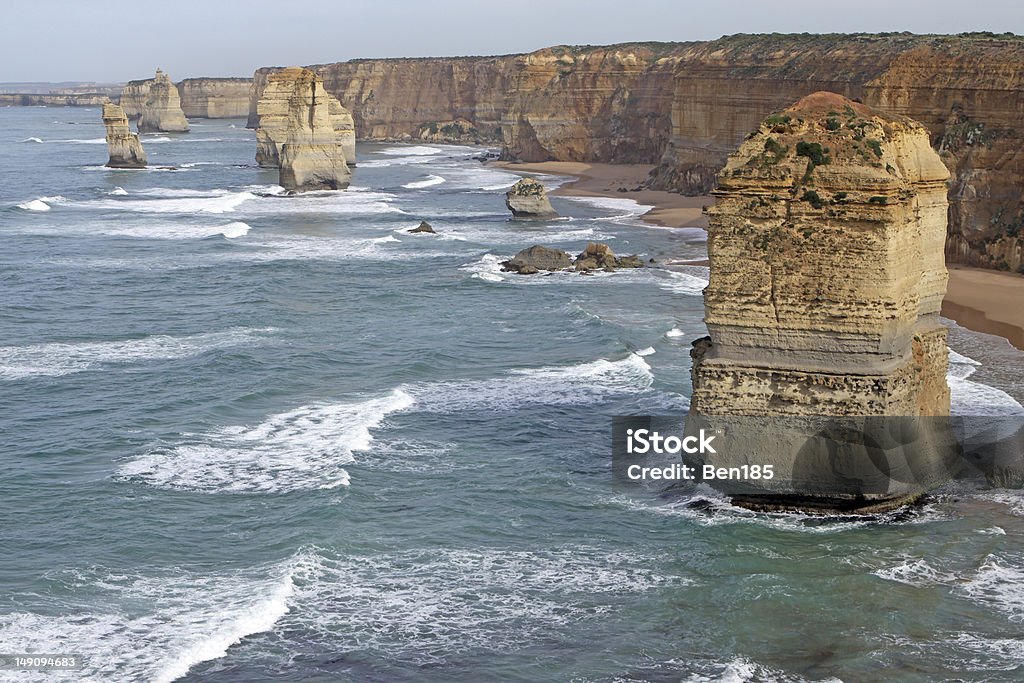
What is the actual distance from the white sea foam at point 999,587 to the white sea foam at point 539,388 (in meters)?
10.8

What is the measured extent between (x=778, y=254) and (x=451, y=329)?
16.5m

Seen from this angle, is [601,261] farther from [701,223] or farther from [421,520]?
[421,520]

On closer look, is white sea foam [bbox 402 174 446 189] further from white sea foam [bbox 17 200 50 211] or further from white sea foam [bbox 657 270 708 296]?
white sea foam [bbox 657 270 708 296]

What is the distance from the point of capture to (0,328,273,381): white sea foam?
100ft

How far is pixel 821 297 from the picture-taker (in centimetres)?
1973

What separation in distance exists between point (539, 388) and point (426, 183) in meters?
62.5

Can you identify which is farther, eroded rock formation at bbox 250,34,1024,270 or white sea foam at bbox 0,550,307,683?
eroded rock formation at bbox 250,34,1024,270

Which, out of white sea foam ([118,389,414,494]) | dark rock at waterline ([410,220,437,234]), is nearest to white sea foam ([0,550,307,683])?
white sea foam ([118,389,414,494])

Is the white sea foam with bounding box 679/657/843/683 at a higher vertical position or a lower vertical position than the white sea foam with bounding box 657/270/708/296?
lower

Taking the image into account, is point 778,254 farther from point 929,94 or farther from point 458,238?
point 458,238

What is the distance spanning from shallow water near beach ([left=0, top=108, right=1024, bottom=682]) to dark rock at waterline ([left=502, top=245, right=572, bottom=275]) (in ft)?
16.6

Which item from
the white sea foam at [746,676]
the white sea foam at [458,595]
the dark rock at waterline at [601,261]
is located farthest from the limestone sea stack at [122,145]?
the white sea foam at [746,676]

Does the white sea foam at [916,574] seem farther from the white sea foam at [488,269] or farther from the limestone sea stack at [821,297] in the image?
the white sea foam at [488,269]
